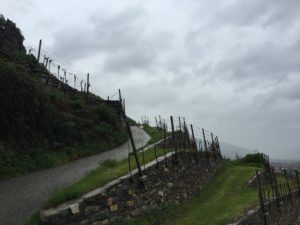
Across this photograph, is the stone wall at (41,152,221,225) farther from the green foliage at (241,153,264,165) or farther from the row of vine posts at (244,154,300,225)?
the green foliage at (241,153,264,165)

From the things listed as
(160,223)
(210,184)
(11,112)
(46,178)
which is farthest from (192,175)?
(11,112)

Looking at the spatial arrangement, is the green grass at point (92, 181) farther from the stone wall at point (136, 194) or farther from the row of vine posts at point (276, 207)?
the row of vine posts at point (276, 207)

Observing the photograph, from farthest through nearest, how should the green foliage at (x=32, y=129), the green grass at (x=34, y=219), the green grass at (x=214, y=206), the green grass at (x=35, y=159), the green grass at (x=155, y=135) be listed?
the green grass at (x=155, y=135) → the green foliage at (x=32, y=129) → the green grass at (x=35, y=159) → the green grass at (x=214, y=206) → the green grass at (x=34, y=219)

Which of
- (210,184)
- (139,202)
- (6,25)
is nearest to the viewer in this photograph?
(139,202)

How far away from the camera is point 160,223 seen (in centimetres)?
1680

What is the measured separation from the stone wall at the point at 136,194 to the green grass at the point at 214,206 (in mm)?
514

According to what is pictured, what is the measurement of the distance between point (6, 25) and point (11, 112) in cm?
2646

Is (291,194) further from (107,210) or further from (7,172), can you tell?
(7,172)

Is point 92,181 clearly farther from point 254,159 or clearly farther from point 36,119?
point 254,159

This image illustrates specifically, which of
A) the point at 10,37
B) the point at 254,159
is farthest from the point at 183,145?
the point at 10,37

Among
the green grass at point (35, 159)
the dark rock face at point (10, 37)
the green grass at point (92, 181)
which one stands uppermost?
the dark rock face at point (10, 37)

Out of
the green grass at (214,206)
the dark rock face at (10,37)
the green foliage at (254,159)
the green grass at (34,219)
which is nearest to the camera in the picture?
the green grass at (34,219)

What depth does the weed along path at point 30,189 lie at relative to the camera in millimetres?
13933

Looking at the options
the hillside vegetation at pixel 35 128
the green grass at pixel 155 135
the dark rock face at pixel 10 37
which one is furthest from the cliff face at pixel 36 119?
the dark rock face at pixel 10 37
